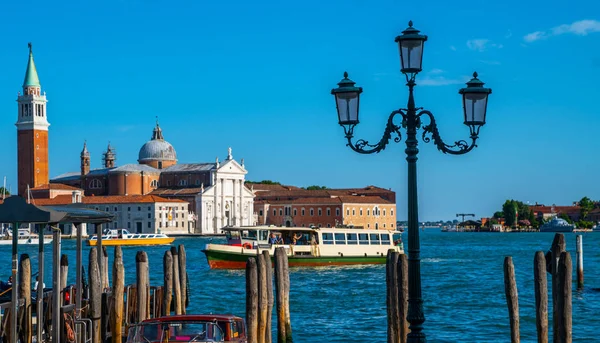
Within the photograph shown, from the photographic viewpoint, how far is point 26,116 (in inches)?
3492

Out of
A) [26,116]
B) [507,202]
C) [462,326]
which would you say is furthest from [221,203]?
[462,326]

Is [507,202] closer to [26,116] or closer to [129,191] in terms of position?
[129,191]

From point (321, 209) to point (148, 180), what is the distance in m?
15.7

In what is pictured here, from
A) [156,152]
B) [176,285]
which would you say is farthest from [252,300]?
[156,152]

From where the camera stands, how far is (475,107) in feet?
25.6

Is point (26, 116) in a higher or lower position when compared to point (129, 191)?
higher

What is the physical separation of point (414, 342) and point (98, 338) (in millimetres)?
4464

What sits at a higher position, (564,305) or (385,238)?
(385,238)

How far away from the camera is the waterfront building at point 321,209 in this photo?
9344 centimetres

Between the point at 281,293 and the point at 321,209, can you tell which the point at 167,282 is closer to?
the point at 281,293

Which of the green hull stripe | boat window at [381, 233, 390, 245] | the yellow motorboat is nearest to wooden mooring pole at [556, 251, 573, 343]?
the green hull stripe

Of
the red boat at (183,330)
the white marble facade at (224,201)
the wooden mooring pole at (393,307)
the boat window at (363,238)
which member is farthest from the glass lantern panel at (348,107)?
the white marble facade at (224,201)

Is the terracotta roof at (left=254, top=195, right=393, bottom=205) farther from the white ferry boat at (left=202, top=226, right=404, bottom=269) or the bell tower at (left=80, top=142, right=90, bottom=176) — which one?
the white ferry boat at (left=202, top=226, right=404, bottom=269)

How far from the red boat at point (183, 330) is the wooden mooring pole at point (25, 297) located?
1564 millimetres
